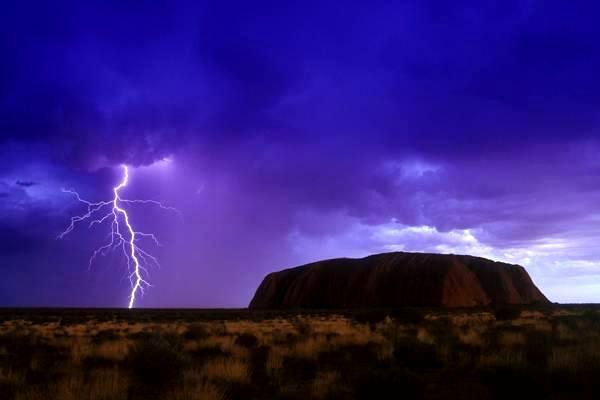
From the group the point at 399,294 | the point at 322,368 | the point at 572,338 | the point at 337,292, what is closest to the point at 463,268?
the point at 399,294

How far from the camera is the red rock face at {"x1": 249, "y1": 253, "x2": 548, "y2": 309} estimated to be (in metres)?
83.8

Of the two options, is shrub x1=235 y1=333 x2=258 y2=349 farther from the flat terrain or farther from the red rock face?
the red rock face

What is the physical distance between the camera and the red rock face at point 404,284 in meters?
83.8

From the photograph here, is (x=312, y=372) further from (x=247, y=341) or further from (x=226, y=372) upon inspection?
(x=247, y=341)


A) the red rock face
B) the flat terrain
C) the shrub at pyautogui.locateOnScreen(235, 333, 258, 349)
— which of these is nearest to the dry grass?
the flat terrain

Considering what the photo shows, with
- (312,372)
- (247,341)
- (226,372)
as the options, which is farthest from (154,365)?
(247,341)

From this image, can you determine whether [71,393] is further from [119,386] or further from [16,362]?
[16,362]

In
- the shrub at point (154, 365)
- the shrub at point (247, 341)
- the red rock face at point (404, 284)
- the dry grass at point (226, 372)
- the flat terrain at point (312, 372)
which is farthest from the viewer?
the red rock face at point (404, 284)

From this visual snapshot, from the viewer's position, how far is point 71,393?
8.50 m

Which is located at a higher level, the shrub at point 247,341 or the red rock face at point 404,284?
the red rock face at point 404,284

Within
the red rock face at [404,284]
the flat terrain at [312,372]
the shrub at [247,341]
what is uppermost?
the red rock face at [404,284]

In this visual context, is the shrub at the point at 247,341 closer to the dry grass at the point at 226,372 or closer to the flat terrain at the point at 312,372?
the flat terrain at the point at 312,372

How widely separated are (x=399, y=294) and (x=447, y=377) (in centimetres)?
7751

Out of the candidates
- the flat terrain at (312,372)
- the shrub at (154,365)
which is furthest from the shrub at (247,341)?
the shrub at (154,365)
